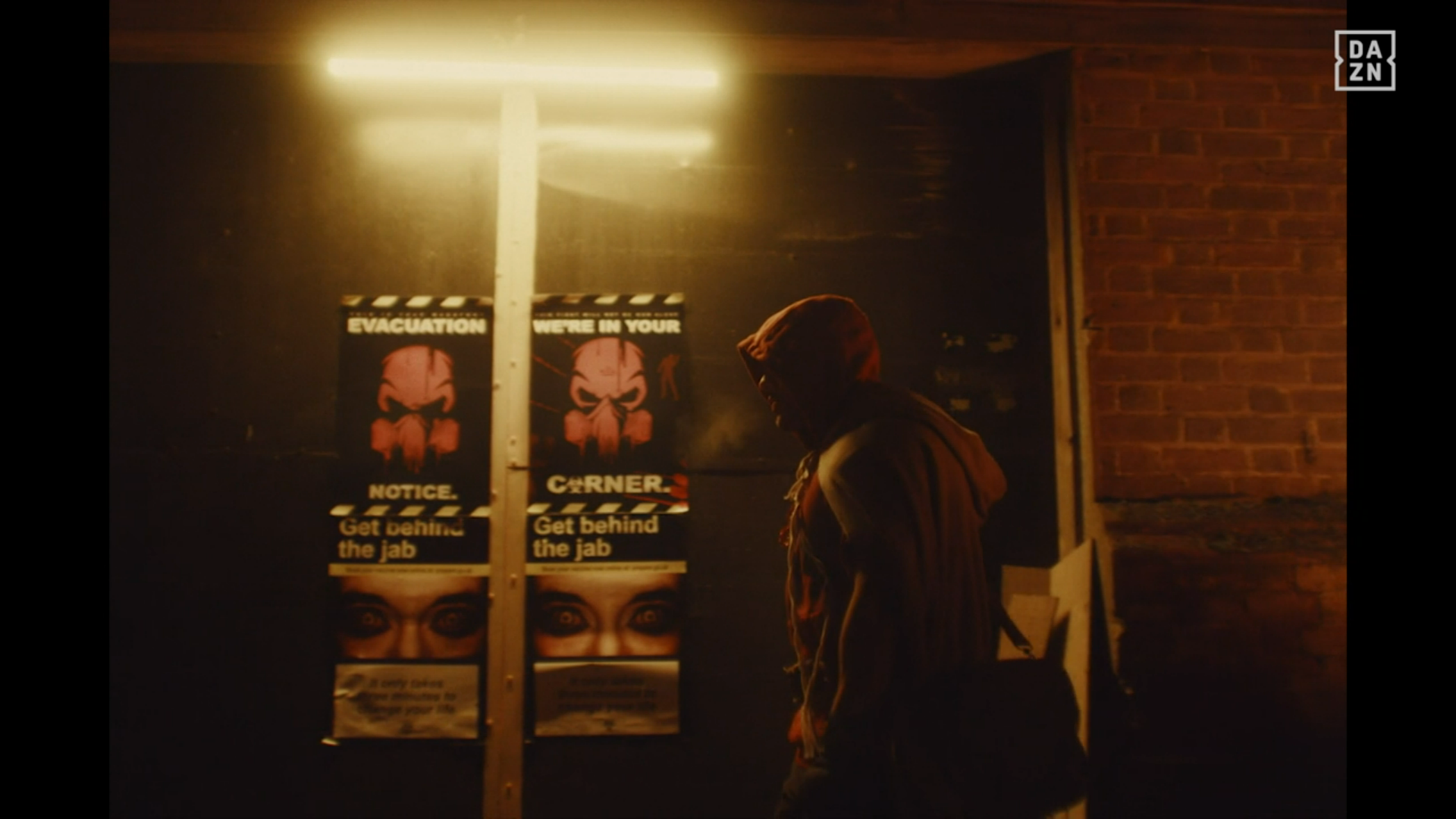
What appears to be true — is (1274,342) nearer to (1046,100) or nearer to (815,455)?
(1046,100)

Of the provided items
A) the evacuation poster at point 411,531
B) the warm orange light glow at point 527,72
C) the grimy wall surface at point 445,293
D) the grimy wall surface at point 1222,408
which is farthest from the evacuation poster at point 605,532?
the grimy wall surface at point 1222,408

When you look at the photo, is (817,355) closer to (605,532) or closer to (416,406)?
(605,532)

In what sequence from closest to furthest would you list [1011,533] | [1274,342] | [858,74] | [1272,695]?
[1272,695] < [1274,342] < [1011,533] < [858,74]

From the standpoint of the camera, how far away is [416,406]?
3400 millimetres

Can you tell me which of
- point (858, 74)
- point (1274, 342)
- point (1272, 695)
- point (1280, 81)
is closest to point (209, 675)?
point (858, 74)

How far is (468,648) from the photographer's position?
3344mm

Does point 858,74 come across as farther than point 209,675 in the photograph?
Yes

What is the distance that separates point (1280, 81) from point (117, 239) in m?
5.31

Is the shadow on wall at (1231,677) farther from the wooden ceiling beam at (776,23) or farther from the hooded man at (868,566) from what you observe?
the wooden ceiling beam at (776,23)

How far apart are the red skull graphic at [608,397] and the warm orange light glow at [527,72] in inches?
47.0

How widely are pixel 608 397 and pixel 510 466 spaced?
21.1 inches

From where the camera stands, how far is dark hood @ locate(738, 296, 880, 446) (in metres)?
2.58

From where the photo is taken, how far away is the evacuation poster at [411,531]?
3.33 m
